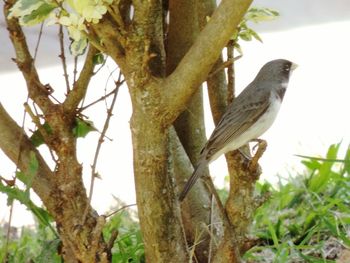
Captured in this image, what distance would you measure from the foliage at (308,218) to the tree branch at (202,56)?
0.57 metres

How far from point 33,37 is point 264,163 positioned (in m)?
1.84

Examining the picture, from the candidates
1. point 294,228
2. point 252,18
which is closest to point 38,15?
point 252,18

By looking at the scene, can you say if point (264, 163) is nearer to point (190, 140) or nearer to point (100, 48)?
point (190, 140)

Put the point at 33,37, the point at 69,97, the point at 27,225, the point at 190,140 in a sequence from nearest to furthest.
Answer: the point at 69,97 < the point at 190,140 < the point at 27,225 < the point at 33,37

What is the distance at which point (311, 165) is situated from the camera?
370cm

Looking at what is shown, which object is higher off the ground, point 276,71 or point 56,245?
point 276,71

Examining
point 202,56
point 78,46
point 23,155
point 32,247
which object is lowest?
point 32,247

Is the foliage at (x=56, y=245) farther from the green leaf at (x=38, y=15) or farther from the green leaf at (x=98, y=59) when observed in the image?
the green leaf at (x=38, y=15)

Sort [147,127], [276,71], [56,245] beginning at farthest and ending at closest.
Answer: [276,71]
[56,245]
[147,127]

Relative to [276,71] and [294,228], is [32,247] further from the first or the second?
[276,71]

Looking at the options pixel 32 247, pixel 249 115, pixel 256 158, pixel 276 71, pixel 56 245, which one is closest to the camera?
pixel 256 158

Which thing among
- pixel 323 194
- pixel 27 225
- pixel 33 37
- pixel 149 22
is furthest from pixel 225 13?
pixel 33 37

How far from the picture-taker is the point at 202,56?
2188mm

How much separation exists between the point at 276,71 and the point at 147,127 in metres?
0.95
